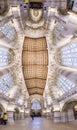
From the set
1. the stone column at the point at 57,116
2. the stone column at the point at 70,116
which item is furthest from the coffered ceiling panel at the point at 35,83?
the stone column at the point at 70,116

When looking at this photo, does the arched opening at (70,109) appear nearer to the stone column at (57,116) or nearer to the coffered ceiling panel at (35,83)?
the stone column at (57,116)

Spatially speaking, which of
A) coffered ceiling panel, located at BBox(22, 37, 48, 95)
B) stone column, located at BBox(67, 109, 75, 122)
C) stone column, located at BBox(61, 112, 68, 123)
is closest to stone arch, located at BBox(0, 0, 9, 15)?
stone column, located at BBox(61, 112, 68, 123)

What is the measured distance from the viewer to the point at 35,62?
41.6 m

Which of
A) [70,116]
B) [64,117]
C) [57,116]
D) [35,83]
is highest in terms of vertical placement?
[35,83]

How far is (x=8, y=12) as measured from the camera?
2255 centimetres

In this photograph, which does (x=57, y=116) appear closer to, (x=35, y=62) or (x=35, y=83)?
(x=35, y=62)

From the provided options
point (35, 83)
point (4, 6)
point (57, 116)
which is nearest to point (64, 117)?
point (57, 116)

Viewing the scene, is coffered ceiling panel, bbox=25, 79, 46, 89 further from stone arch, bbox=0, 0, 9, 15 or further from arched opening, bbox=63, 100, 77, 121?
Result: stone arch, bbox=0, 0, 9, 15

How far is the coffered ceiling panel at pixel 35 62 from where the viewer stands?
39219 millimetres

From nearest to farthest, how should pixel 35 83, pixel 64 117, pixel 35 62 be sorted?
pixel 64 117 → pixel 35 62 → pixel 35 83

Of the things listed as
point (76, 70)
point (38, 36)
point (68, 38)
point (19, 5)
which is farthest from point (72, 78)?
point (38, 36)

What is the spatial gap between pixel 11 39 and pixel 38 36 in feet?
17.2

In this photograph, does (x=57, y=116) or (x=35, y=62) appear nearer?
(x=57, y=116)

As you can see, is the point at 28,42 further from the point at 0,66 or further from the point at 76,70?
the point at 76,70
